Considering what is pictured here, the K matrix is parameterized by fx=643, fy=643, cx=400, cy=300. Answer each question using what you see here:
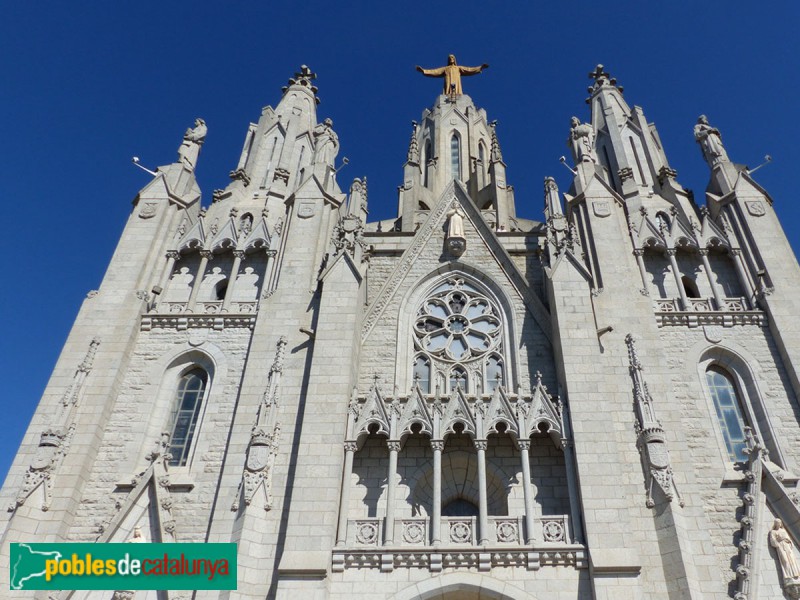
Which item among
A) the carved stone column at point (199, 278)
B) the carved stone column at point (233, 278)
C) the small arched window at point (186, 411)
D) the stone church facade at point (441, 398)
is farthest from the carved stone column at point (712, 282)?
the carved stone column at point (199, 278)

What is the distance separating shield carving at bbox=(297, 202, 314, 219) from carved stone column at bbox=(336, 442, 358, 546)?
28.6 ft

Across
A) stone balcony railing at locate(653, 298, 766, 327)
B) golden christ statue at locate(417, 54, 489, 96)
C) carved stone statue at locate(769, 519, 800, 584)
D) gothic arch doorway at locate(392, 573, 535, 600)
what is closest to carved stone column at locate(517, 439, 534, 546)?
gothic arch doorway at locate(392, 573, 535, 600)

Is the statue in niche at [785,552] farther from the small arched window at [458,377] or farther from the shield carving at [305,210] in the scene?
the shield carving at [305,210]

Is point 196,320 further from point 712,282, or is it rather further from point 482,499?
point 712,282

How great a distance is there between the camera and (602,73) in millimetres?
30125

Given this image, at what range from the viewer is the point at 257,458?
14477mm

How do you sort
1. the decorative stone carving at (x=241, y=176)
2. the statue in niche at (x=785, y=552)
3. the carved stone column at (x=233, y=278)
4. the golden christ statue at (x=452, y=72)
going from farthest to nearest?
the golden christ statue at (x=452, y=72)
the decorative stone carving at (x=241, y=176)
the carved stone column at (x=233, y=278)
the statue in niche at (x=785, y=552)

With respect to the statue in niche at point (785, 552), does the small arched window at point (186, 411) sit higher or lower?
higher

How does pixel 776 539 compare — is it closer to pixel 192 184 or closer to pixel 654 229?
pixel 654 229

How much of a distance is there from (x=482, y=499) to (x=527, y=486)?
1064 mm

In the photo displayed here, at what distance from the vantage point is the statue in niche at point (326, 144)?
933 inches

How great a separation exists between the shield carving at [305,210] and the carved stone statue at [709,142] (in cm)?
1435

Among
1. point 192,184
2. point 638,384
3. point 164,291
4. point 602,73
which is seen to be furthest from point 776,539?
point 602,73

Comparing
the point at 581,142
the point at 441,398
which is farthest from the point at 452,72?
the point at 441,398
